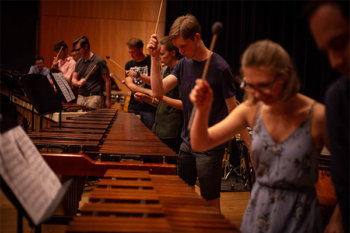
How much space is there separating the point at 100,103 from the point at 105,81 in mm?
387

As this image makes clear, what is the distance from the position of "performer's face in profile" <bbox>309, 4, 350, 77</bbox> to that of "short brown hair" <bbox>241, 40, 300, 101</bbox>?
1.15 ft

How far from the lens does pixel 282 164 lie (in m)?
1.53

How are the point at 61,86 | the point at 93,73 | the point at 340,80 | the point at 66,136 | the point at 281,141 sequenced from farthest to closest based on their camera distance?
the point at 93,73 < the point at 61,86 < the point at 66,136 < the point at 281,141 < the point at 340,80

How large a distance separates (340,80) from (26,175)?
1220mm

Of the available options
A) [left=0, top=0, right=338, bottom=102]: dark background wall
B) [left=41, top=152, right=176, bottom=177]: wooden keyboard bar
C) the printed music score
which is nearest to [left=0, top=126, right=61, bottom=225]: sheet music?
the printed music score

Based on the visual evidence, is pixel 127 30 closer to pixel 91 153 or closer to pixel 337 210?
pixel 91 153

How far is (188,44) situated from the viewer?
2.51 metres

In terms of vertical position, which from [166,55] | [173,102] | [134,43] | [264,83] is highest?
[134,43]

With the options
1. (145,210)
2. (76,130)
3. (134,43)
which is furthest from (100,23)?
(145,210)

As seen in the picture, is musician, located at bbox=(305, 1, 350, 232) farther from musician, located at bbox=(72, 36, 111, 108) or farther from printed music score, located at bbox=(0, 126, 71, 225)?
musician, located at bbox=(72, 36, 111, 108)

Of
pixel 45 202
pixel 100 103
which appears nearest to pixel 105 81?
pixel 100 103

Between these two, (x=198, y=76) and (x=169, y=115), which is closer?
(x=198, y=76)

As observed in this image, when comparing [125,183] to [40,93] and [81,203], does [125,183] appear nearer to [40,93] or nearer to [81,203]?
[40,93]

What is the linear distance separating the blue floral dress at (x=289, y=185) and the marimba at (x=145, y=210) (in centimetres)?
22
